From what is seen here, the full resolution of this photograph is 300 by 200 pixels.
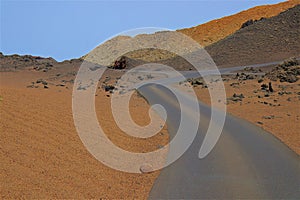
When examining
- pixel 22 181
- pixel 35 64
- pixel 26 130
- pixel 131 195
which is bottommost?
pixel 131 195

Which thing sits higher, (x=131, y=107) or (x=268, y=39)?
(x=268, y=39)

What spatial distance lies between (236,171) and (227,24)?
278 ft

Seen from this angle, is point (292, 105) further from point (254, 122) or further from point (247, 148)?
point (247, 148)

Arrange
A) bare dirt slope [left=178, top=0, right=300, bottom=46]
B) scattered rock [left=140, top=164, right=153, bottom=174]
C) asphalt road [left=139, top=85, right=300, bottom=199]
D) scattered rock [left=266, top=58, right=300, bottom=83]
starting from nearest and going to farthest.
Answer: asphalt road [left=139, top=85, right=300, bottom=199]
scattered rock [left=140, top=164, right=153, bottom=174]
scattered rock [left=266, top=58, right=300, bottom=83]
bare dirt slope [left=178, top=0, right=300, bottom=46]

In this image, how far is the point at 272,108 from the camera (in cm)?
1878

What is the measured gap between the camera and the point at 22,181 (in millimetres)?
7816

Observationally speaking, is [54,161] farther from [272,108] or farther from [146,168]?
[272,108]

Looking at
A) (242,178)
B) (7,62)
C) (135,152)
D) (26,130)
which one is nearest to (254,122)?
(135,152)

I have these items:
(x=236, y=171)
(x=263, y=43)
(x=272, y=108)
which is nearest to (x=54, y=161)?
(x=236, y=171)

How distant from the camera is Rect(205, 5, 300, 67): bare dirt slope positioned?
Result: 5488 centimetres

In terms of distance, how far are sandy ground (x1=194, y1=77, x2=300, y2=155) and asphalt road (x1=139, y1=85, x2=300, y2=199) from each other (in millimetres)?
735

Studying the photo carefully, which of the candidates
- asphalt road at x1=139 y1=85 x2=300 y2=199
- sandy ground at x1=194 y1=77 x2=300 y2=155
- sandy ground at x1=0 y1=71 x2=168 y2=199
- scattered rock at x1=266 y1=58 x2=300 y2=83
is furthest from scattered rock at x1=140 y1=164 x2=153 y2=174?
Result: scattered rock at x1=266 y1=58 x2=300 y2=83

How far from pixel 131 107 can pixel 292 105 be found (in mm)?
7814

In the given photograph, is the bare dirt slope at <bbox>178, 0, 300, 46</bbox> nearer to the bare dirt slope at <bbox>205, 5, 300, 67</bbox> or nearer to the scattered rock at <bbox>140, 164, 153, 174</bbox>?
the bare dirt slope at <bbox>205, 5, 300, 67</bbox>
